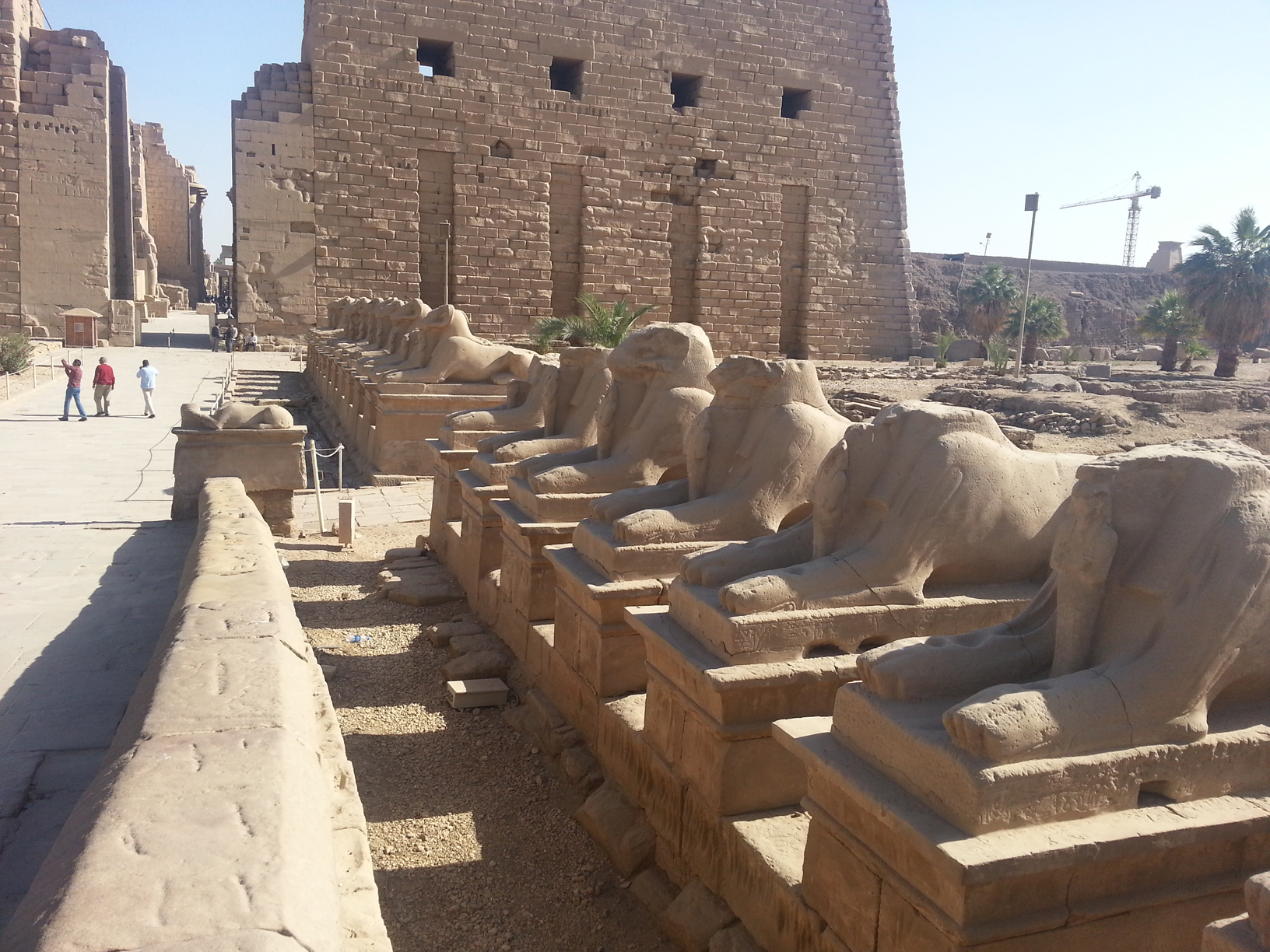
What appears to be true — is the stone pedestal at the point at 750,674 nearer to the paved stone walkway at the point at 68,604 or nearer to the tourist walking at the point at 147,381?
the paved stone walkway at the point at 68,604

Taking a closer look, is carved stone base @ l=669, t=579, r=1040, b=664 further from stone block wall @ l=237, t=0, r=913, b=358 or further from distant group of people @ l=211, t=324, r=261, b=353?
distant group of people @ l=211, t=324, r=261, b=353

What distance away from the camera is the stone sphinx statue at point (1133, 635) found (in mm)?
2158

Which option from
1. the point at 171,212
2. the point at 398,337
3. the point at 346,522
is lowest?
the point at 346,522

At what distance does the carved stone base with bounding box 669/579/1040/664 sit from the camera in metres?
3.00

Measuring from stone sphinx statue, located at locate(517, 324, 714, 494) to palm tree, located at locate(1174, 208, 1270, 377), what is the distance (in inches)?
752

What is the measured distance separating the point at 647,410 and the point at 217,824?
10.7 feet

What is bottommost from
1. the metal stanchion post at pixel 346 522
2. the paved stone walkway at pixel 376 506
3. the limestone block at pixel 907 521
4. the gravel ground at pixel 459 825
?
the gravel ground at pixel 459 825

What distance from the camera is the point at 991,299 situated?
27.9m

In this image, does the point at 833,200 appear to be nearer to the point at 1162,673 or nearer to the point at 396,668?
the point at 396,668

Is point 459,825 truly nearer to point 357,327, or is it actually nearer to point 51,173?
point 357,327

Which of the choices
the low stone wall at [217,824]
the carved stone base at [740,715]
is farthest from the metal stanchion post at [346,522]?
the carved stone base at [740,715]

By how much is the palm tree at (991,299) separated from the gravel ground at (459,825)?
25.4m

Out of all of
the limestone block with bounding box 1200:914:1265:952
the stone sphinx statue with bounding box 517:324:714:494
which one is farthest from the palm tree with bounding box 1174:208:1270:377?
the limestone block with bounding box 1200:914:1265:952

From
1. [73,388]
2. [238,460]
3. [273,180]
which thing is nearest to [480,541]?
[238,460]
